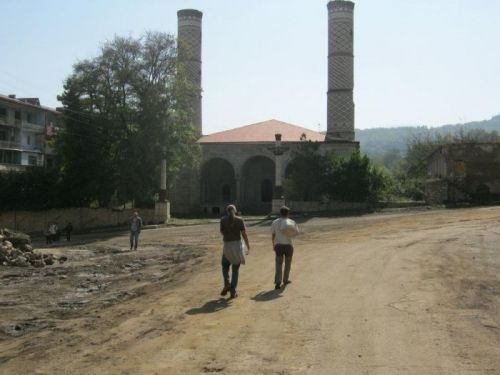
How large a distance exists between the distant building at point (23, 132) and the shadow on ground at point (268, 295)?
1813 inches

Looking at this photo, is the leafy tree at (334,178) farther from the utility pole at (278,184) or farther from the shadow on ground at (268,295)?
the shadow on ground at (268,295)

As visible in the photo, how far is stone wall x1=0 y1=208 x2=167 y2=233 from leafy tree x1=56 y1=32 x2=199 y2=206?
1.10 meters

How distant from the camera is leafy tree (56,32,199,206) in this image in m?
38.2

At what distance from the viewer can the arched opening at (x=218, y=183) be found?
53062mm

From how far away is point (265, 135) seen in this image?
52375 millimetres

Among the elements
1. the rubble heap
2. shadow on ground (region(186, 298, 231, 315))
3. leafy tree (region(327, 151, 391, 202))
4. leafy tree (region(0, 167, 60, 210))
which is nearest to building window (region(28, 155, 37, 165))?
leafy tree (region(0, 167, 60, 210))

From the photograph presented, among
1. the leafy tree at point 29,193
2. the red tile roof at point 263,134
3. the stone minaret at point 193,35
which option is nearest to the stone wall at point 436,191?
the red tile roof at point 263,134

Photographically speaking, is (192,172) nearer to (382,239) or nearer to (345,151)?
(345,151)

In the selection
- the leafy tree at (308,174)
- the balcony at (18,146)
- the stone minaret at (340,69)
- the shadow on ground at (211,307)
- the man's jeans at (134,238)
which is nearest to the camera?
the shadow on ground at (211,307)

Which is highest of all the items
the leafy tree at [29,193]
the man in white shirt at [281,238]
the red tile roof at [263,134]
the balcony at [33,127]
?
the balcony at [33,127]

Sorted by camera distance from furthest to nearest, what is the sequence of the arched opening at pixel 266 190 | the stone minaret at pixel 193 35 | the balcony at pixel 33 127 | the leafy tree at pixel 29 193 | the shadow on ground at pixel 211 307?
the balcony at pixel 33 127 → the arched opening at pixel 266 190 → the stone minaret at pixel 193 35 → the leafy tree at pixel 29 193 → the shadow on ground at pixel 211 307

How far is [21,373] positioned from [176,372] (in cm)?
178

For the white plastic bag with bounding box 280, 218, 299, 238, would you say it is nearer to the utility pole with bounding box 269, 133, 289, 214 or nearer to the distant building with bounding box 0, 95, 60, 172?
the utility pole with bounding box 269, 133, 289, 214

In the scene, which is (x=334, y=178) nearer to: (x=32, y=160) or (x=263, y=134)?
(x=263, y=134)
